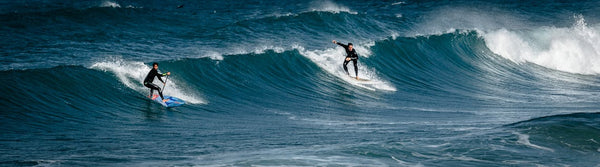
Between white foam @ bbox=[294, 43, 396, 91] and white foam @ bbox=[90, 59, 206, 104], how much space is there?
512 cm

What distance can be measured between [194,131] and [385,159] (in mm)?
4620

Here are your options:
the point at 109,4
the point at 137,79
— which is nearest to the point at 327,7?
the point at 109,4

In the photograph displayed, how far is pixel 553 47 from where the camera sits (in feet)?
91.5

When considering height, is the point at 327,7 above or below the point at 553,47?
above

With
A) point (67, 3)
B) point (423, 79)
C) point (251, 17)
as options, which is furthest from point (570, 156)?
point (67, 3)

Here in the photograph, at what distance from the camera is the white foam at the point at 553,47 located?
84.7ft

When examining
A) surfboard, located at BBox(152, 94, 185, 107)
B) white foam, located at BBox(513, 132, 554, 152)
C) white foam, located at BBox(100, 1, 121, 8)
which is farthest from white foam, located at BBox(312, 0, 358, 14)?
white foam, located at BBox(513, 132, 554, 152)

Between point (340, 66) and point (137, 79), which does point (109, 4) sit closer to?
point (340, 66)

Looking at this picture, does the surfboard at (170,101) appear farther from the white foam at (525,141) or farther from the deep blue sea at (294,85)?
the white foam at (525,141)

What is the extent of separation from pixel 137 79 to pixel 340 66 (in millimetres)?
6868

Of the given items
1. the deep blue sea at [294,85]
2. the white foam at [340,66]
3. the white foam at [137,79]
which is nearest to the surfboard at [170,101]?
the deep blue sea at [294,85]

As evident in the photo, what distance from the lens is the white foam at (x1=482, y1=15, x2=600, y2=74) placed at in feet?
84.7

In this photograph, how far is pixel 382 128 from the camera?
44.7ft

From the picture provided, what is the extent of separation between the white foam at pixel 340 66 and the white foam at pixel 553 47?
681cm
